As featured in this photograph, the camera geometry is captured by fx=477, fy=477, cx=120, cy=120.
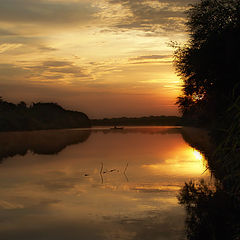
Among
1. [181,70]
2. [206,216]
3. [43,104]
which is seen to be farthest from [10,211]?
[43,104]

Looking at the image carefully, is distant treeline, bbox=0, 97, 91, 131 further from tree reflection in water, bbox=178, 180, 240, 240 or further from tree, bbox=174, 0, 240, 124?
tree reflection in water, bbox=178, 180, 240, 240

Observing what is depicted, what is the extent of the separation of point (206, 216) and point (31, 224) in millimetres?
5190

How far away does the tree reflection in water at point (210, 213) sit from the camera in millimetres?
12180

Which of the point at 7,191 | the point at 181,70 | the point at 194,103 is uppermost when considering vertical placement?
the point at 181,70

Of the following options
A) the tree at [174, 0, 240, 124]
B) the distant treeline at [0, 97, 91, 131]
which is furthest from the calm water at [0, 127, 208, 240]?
the distant treeline at [0, 97, 91, 131]

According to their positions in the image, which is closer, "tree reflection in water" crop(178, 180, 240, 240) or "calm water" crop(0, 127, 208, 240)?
"tree reflection in water" crop(178, 180, 240, 240)

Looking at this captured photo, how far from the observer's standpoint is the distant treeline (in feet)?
462

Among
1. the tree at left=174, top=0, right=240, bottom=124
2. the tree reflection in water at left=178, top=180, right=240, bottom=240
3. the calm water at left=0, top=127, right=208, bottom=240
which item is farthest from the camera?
the tree at left=174, top=0, right=240, bottom=124

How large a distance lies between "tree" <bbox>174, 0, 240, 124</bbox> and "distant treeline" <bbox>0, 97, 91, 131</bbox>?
98698 millimetres

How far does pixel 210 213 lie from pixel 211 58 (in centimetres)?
2176

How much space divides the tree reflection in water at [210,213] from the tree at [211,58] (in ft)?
40.1

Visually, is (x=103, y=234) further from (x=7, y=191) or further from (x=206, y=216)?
(x=7, y=191)

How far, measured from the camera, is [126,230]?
12.7 meters

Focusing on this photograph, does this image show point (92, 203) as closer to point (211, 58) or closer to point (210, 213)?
point (210, 213)
